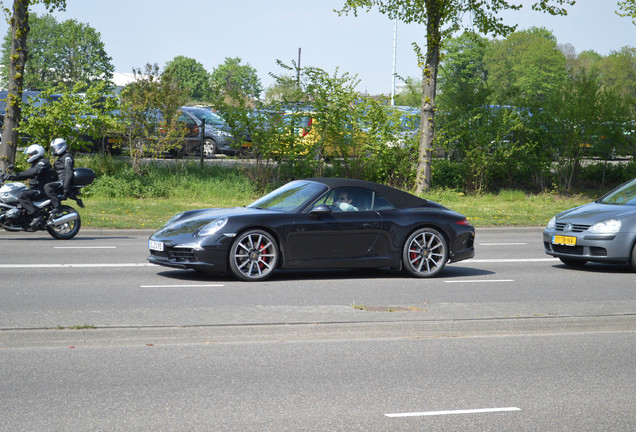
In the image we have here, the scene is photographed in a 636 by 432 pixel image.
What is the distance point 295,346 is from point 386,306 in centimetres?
155

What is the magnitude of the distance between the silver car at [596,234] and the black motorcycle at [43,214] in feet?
27.7

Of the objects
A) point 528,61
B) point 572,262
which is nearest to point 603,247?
point 572,262

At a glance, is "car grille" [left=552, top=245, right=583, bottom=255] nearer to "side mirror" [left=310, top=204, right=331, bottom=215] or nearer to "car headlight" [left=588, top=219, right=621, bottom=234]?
"car headlight" [left=588, top=219, right=621, bottom=234]

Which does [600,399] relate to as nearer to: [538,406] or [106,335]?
[538,406]

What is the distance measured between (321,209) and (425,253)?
171 cm

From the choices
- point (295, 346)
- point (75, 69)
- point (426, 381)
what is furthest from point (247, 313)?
point (75, 69)

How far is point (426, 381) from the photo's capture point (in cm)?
593

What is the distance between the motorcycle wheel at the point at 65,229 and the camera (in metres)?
15.0

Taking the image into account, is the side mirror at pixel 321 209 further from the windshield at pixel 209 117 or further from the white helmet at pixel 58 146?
the windshield at pixel 209 117

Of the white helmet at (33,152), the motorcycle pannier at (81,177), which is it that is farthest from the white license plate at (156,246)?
the white helmet at (33,152)

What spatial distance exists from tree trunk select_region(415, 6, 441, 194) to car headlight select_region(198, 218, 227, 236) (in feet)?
49.4

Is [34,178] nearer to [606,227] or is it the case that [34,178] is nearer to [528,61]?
[606,227]

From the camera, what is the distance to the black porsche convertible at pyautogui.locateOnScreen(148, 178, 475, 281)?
10.2 meters

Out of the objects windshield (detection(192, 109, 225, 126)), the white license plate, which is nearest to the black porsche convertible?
the white license plate
